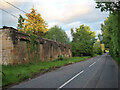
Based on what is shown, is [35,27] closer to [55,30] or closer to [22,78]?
[55,30]

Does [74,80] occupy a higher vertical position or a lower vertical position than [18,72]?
lower

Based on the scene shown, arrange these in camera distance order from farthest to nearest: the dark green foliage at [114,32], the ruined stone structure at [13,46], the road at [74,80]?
1. the ruined stone structure at [13,46]
2. the dark green foliage at [114,32]
3. the road at [74,80]

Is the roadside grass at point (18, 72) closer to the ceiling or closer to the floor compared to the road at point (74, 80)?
closer to the ceiling

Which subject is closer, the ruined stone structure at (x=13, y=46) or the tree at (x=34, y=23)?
the ruined stone structure at (x=13, y=46)

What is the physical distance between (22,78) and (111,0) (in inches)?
388

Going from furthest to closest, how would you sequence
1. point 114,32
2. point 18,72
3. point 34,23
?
point 34,23
point 114,32
point 18,72

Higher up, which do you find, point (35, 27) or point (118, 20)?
point (35, 27)

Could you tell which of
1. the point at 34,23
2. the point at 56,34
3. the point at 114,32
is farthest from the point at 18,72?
the point at 56,34

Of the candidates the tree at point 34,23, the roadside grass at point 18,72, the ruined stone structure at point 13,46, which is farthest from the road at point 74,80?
the tree at point 34,23

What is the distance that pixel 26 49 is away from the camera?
16.3 metres

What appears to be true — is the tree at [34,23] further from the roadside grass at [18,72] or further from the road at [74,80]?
the road at [74,80]

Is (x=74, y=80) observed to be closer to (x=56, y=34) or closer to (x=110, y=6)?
(x=110, y=6)

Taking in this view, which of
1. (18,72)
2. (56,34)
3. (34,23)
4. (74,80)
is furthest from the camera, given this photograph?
(56,34)

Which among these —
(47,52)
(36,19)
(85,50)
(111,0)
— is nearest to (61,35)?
(85,50)
